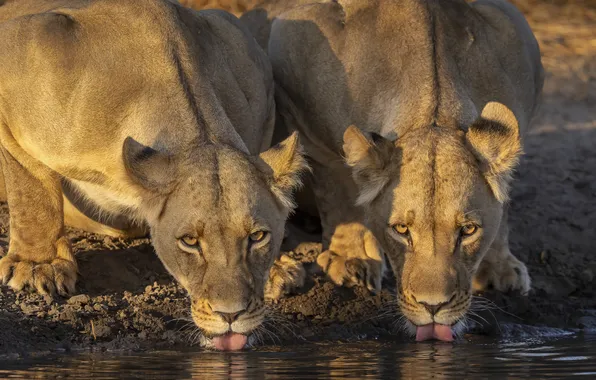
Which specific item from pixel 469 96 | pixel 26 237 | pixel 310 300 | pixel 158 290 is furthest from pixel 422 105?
pixel 26 237

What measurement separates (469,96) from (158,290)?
85.7 inches

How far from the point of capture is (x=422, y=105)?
870cm

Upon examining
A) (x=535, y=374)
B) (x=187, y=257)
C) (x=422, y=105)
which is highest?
(x=422, y=105)

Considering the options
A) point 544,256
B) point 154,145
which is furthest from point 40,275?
point 544,256

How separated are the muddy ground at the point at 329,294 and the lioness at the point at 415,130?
0.40 m

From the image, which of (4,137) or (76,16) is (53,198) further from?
(76,16)

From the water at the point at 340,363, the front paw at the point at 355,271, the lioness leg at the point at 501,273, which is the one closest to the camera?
the water at the point at 340,363

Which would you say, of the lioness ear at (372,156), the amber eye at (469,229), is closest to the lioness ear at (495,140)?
the amber eye at (469,229)

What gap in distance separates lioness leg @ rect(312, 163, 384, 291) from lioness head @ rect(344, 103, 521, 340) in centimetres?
90

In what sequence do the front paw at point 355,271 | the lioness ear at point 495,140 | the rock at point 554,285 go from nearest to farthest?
1. the lioness ear at point 495,140
2. the front paw at point 355,271
3. the rock at point 554,285

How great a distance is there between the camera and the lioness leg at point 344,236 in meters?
9.38

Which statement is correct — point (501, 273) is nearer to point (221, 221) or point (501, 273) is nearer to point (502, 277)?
point (502, 277)

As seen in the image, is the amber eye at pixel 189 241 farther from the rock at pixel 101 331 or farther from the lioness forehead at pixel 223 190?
the rock at pixel 101 331

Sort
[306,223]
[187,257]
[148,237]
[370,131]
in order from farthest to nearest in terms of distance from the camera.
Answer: [306,223] → [148,237] → [370,131] → [187,257]
